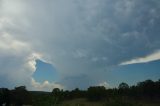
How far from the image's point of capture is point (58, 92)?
66688mm

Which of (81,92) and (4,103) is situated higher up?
(81,92)

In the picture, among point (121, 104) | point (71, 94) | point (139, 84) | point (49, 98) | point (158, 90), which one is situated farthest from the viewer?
point (71, 94)

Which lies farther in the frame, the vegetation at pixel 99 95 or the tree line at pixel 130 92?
the tree line at pixel 130 92

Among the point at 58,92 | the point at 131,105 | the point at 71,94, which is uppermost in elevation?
the point at 71,94

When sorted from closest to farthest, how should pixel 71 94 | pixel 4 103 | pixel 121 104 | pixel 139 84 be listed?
pixel 121 104 < pixel 4 103 < pixel 139 84 < pixel 71 94

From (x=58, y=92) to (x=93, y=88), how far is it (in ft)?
200

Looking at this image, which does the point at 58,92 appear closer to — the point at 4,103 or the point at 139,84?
the point at 4,103

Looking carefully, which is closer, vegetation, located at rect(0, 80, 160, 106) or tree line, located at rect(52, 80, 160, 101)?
vegetation, located at rect(0, 80, 160, 106)

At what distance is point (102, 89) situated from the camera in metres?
125

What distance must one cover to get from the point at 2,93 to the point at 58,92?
26636mm

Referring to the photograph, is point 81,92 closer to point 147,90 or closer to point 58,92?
point 147,90

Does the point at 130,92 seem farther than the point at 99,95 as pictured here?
No

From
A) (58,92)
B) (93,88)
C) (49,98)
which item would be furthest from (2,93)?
(93,88)

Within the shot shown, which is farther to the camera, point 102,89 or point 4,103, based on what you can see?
point 102,89
